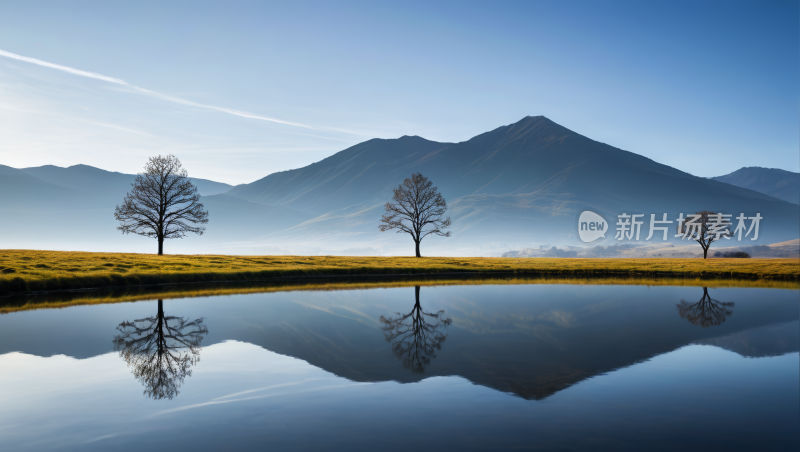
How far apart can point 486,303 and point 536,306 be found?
301 centimetres

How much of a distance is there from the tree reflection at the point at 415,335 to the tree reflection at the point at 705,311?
1194 centimetres

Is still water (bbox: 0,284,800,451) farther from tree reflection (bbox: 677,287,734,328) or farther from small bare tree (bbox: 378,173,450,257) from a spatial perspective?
small bare tree (bbox: 378,173,450,257)

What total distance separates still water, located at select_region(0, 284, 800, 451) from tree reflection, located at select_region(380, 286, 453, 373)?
0.12 m

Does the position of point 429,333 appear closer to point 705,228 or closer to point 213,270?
point 213,270

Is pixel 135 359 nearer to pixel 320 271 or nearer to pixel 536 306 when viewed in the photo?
pixel 536 306

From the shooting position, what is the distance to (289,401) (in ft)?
35.2

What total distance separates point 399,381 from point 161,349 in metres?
8.91

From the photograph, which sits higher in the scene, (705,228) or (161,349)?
(705,228)

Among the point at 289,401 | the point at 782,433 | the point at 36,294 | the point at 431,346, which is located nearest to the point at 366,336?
the point at 431,346

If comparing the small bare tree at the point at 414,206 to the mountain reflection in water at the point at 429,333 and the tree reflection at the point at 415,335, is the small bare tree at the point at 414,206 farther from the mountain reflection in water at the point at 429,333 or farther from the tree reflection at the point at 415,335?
the tree reflection at the point at 415,335

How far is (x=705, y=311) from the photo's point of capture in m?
25.0

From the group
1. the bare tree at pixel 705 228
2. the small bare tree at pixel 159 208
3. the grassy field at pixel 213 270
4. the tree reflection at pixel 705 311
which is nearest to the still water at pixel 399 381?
the tree reflection at pixel 705 311

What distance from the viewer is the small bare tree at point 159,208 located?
62281 millimetres

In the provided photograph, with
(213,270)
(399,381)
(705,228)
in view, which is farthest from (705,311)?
(705,228)
